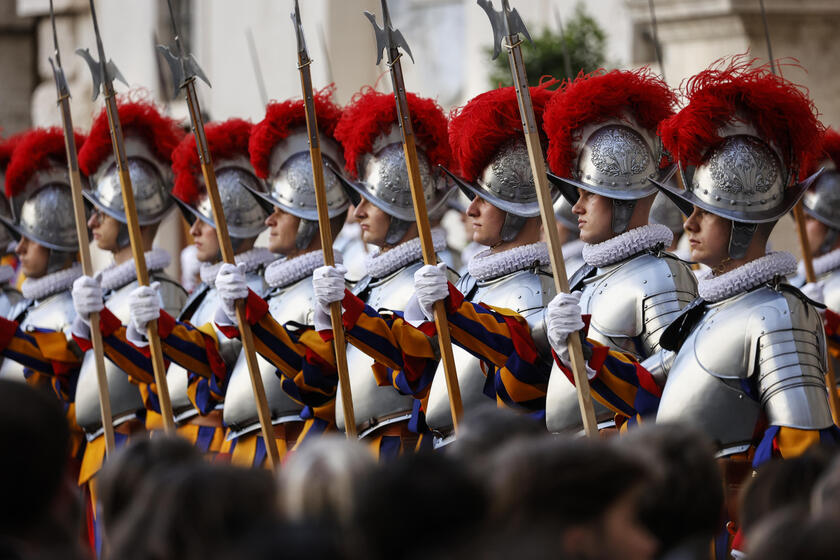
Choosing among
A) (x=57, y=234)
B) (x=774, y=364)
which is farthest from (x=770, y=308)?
(x=57, y=234)

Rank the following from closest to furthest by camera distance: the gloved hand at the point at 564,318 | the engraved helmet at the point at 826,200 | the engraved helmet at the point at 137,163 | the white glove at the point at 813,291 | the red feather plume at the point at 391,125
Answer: the gloved hand at the point at 564,318 < the red feather plume at the point at 391,125 < the white glove at the point at 813,291 < the engraved helmet at the point at 137,163 < the engraved helmet at the point at 826,200

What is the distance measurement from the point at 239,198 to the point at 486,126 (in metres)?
1.92

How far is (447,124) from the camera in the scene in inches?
241

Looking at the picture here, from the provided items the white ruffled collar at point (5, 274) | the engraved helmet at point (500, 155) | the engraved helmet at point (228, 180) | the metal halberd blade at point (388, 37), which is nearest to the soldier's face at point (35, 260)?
the engraved helmet at point (228, 180)

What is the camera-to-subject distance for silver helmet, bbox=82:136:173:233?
7398mm

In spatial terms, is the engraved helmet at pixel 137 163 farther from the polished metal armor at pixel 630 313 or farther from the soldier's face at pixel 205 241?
the polished metal armor at pixel 630 313

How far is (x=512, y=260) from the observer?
557 cm

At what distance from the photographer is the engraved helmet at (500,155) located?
5.61m

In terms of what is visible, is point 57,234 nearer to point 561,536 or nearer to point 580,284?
point 580,284

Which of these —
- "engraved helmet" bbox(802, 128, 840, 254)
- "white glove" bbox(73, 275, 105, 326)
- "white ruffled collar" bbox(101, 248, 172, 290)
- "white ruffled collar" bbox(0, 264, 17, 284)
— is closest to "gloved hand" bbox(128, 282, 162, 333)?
"white glove" bbox(73, 275, 105, 326)

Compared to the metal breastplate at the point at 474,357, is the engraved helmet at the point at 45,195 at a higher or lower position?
higher

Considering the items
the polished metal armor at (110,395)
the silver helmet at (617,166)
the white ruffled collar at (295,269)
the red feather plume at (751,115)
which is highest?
the red feather plume at (751,115)

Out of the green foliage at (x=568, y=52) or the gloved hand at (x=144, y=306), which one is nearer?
the gloved hand at (x=144, y=306)

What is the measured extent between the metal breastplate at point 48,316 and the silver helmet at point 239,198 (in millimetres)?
875
